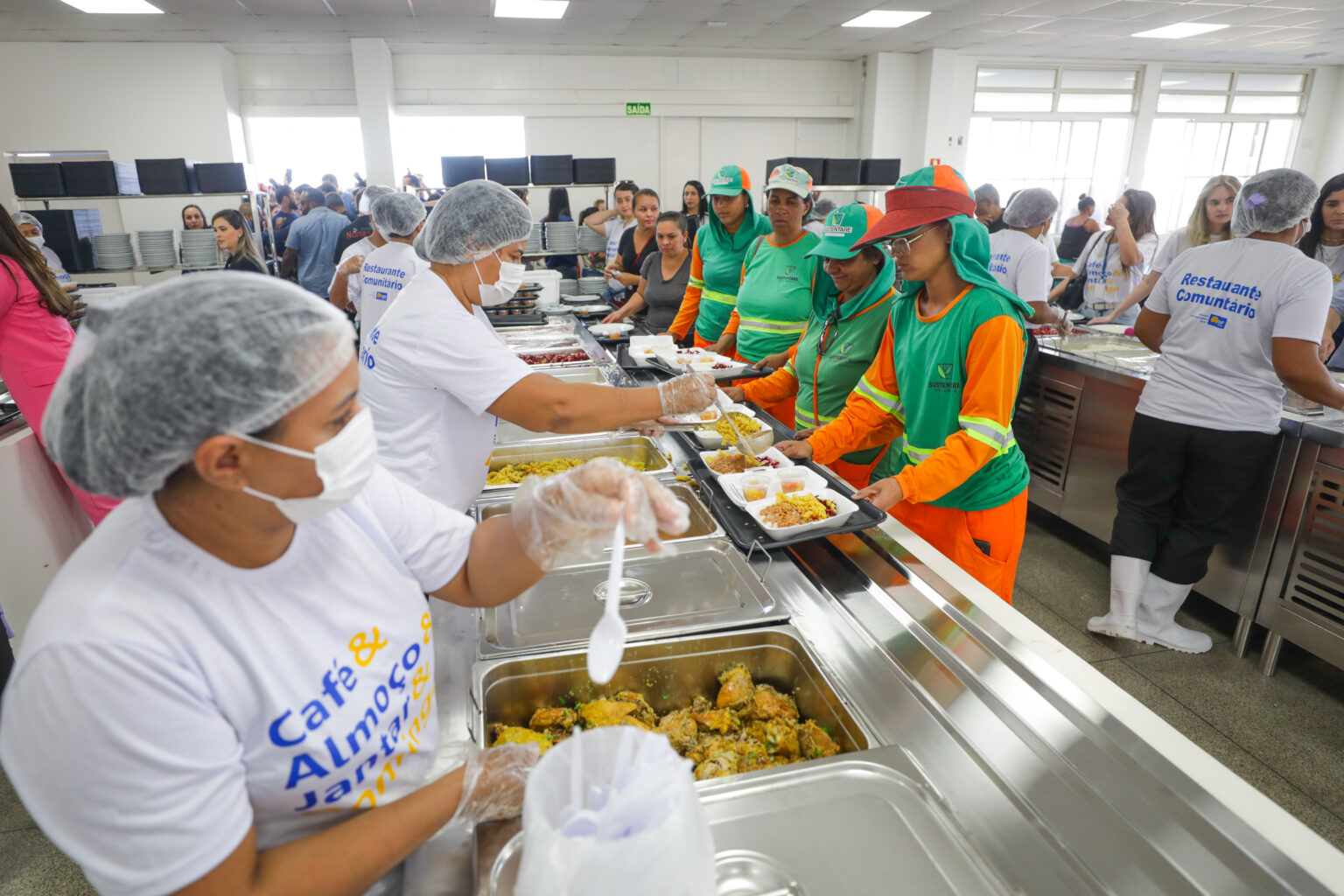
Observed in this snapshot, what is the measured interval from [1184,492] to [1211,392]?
0.41 metres

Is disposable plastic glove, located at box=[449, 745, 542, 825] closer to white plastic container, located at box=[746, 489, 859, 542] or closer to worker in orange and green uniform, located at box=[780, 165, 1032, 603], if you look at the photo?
white plastic container, located at box=[746, 489, 859, 542]

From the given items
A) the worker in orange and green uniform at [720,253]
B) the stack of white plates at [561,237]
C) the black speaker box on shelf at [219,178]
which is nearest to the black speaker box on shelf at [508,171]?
the stack of white plates at [561,237]

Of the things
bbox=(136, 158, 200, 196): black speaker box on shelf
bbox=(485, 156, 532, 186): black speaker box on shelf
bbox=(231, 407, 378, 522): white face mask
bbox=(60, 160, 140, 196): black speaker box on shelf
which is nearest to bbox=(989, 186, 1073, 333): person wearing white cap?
bbox=(485, 156, 532, 186): black speaker box on shelf

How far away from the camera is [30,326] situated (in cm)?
269

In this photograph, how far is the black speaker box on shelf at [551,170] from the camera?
5.35m

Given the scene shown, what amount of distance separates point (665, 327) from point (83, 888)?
10.9 ft

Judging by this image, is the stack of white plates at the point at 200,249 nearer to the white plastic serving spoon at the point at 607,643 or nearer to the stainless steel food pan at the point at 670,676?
the stainless steel food pan at the point at 670,676

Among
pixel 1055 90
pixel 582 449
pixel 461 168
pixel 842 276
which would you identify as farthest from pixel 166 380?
pixel 1055 90

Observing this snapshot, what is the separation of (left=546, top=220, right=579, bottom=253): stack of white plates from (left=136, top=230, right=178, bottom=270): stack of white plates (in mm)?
2742

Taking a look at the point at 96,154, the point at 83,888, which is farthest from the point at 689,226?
the point at 96,154

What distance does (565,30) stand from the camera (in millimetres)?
8273

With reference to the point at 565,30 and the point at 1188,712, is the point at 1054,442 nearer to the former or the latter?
the point at 1188,712

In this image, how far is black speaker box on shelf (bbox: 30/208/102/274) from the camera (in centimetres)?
501

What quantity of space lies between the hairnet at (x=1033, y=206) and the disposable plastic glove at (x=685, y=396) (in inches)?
121
